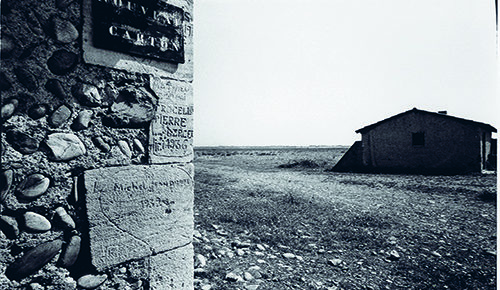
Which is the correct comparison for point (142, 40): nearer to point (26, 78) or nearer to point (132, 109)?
point (132, 109)

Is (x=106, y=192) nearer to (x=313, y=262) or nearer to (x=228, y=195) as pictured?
(x=313, y=262)

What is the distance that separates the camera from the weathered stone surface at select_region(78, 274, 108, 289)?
6.20ft

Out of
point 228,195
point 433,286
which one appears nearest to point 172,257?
point 433,286

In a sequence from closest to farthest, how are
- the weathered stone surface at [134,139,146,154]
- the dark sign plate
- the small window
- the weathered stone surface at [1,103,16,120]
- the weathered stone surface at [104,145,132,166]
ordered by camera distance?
the weathered stone surface at [1,103,16,120] → the dark sign plate → the weathered stone surface at [104,145,132,166] → the weathered stone surface at [134,139,146,154] → the small window

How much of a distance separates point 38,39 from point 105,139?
0.73 metres

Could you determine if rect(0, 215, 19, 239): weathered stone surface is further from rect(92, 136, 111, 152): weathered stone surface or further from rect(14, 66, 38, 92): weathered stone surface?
rect(14, 66, 38, 92): weathered stone surface

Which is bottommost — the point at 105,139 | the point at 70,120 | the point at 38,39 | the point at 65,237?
the point at 65,237

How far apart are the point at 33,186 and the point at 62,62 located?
0.81 meters

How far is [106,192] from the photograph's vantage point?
6.42 feet

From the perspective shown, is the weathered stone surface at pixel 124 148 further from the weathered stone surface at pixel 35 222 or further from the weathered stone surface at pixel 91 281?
the weathered stone surface at pixel 91 281

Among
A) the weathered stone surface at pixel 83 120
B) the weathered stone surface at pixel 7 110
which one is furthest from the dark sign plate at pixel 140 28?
the weathered stone surface at pixel 7 110

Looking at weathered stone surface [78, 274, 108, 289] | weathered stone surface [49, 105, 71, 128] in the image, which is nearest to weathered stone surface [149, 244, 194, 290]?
weathered stone surface [78, 274, 108, 289]

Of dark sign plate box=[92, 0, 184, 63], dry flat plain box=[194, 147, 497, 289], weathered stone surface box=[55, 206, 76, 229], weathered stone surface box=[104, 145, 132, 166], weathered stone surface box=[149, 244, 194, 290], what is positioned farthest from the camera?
dry flat plain box=[194, 147, 497, 289]

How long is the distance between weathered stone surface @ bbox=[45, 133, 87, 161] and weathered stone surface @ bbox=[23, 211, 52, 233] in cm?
36
